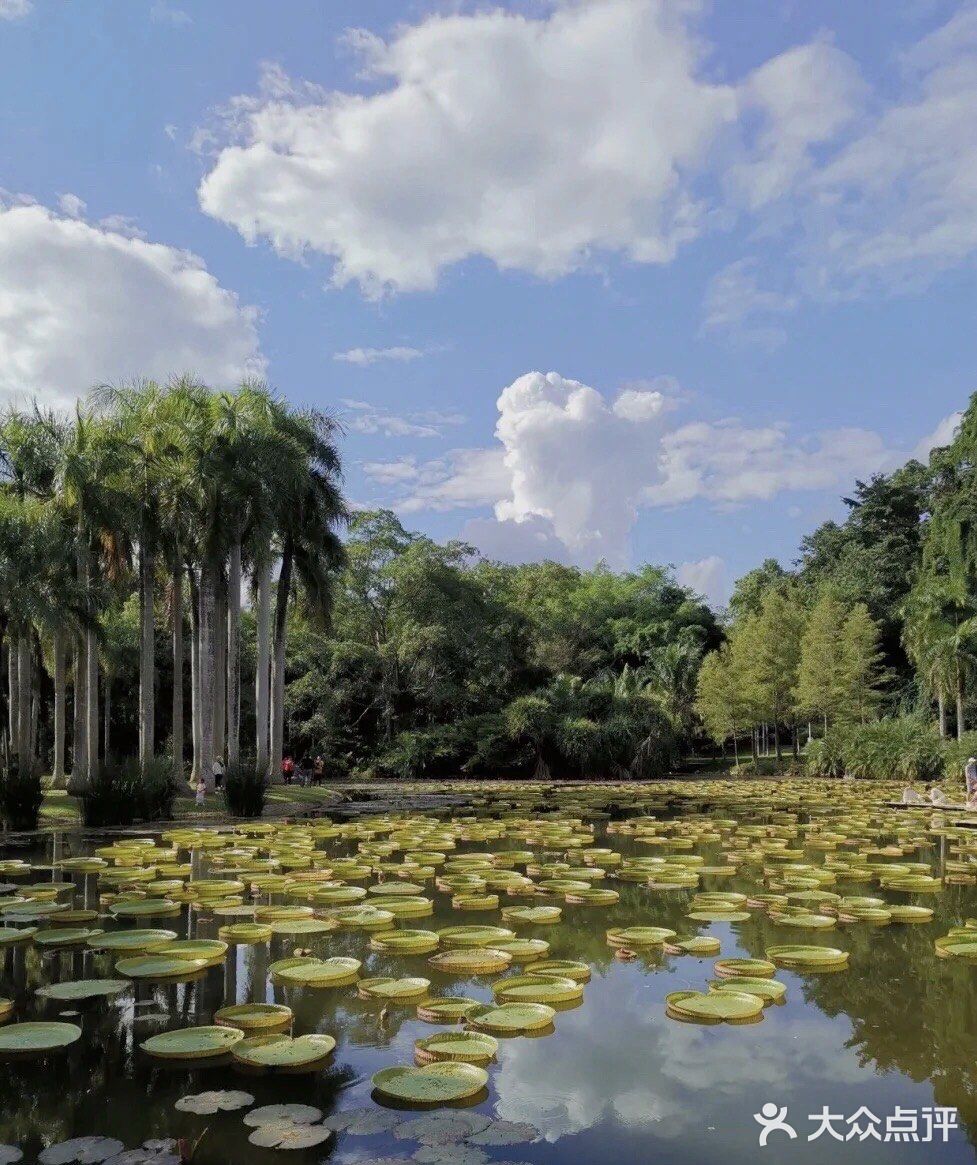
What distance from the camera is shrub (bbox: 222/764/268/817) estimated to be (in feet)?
61.0

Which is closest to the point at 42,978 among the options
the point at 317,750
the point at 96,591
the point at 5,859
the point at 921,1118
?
the point at 921,1118

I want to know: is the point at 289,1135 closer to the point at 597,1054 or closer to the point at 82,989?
the point at 597,1054

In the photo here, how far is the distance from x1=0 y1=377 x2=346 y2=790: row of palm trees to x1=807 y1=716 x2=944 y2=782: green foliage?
846 inches

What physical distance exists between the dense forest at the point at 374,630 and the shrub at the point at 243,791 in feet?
5.11

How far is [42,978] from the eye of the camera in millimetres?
6750

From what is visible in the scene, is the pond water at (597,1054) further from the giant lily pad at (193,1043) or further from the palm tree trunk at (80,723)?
the palm tree trunk at (80,723)

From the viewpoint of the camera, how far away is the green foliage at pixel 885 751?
31359 millimetres

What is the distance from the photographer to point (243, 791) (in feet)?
61.0

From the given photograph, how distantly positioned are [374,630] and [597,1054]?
36.1 metres

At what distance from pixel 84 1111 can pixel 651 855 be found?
32.0ft

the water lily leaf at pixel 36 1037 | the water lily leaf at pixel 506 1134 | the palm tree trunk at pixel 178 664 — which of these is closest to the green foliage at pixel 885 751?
the palm tree trunk at pixel 178 664

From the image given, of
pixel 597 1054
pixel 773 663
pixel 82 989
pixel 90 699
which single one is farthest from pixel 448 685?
pixel 597 1054

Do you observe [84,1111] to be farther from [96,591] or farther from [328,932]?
[96,591]

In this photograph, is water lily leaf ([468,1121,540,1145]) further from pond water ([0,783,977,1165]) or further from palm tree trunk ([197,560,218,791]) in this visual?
palm tree trunk ([197,560,218,791])
